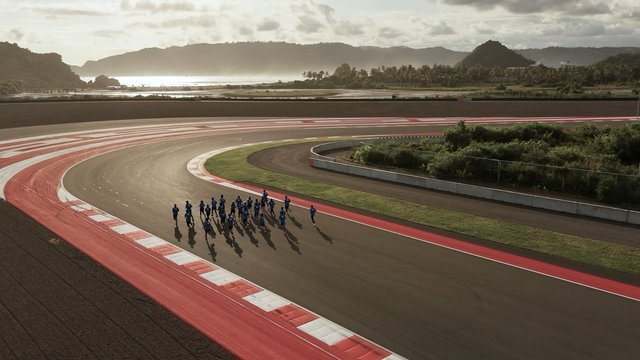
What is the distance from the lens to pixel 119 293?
12.1 meters

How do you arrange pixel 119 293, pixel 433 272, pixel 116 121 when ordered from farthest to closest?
pixel 116 121
pixel 433 272
pixel 119 293

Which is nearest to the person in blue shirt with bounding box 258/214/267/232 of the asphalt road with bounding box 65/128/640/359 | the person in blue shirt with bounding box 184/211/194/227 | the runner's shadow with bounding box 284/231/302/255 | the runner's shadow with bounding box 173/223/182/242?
the asphalt road with bounding box 65/128/640/359

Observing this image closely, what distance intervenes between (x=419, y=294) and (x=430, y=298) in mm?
347

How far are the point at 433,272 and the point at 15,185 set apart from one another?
24607mm

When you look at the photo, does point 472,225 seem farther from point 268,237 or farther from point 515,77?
point 515,77

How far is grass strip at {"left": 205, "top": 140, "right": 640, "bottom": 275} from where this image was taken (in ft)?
48.9

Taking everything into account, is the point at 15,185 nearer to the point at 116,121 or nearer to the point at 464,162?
the point at 464,162

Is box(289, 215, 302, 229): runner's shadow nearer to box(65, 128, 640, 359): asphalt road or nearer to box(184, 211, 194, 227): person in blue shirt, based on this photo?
box(65, 128, 640, 359): asphalt road

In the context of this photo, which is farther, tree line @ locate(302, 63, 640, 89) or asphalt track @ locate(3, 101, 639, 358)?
tree line @ locate(302, 63, 640, 89)

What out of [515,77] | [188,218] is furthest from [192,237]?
[515,77]

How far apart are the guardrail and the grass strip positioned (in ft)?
10.5

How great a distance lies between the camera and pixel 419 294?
479 inches

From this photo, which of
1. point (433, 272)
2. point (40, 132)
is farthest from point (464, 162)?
point (40, 132)

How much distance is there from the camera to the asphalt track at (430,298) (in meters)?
9.81
